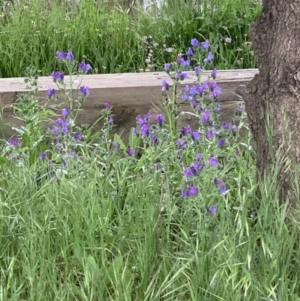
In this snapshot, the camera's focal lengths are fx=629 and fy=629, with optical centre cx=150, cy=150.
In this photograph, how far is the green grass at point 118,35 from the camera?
3.91 metres

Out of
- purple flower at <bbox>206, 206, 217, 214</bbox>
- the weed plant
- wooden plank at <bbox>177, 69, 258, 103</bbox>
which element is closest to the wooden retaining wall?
wooden plank at <bbox>177, 69, 258, 103</bbox>

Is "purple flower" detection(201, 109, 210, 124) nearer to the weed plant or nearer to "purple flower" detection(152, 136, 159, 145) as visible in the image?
the weed plant

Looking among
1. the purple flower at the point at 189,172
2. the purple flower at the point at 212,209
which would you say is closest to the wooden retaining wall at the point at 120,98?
the purple flower at the point at 189,172

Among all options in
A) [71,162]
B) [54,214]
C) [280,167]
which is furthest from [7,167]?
[280,167]

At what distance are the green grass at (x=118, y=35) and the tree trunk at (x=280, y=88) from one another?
180 cm

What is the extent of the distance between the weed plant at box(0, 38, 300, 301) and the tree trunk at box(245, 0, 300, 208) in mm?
92

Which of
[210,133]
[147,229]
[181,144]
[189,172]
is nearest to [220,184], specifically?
[189,172]

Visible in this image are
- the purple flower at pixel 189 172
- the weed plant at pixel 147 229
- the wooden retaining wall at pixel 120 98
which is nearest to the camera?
the weed plant at pixel 147 229

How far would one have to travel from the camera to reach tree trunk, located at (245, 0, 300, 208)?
199cm

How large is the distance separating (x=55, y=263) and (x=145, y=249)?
272 millimetres

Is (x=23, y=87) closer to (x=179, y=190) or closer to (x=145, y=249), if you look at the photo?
(x=179, y=190)

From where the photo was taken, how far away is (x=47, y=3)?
4871mm

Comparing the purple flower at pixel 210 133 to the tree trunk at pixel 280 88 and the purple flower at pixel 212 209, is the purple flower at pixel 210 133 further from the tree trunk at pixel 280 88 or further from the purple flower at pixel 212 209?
the purple flower at pixel 212 209

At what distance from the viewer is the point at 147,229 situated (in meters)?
1.87
